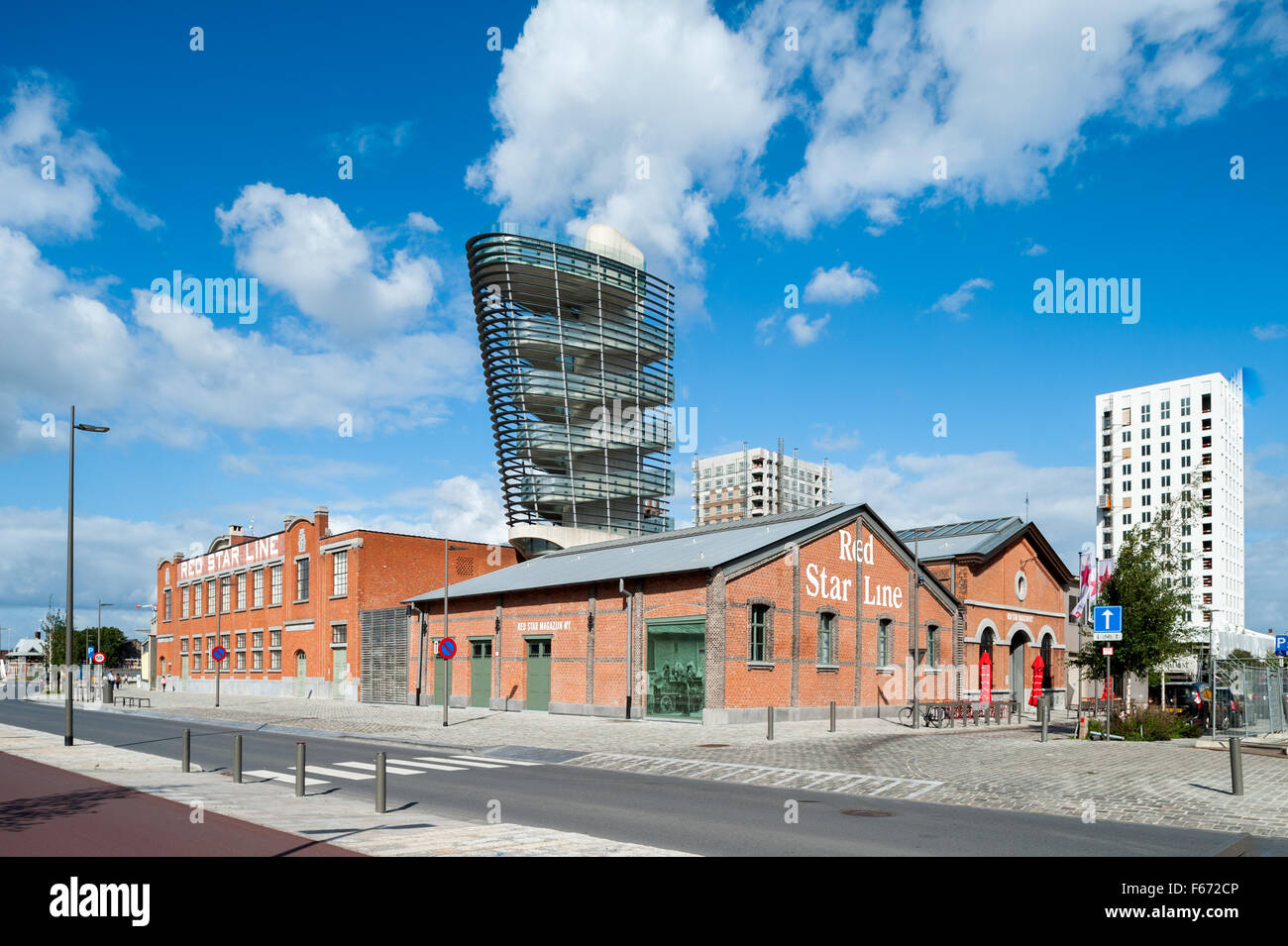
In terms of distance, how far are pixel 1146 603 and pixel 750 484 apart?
147 m

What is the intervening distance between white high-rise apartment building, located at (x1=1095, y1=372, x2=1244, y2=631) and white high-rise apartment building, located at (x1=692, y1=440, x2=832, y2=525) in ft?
174

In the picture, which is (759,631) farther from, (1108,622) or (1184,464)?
(1184,464)

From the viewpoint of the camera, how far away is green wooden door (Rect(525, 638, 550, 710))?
3722 centimetres

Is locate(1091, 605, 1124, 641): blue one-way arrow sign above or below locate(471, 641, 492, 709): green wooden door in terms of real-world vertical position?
above

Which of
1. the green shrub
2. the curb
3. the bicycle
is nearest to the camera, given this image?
the curb

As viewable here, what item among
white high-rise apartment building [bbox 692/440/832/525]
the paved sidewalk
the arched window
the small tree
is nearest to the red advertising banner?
the arched window

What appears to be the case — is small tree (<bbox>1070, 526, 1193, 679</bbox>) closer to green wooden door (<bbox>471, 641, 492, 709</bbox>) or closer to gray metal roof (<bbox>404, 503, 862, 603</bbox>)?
gray metal roof (<bbox>404, 503, 862, 603</bbox>)

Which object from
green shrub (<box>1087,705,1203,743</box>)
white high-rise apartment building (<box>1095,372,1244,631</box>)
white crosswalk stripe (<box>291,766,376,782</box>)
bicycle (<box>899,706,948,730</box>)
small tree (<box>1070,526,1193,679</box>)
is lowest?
bicycle (<box>899,706,948,730</box>)

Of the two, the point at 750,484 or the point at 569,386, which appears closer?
the point at 569,386

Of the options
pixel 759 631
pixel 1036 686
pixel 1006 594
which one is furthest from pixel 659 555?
pixel 1036 686

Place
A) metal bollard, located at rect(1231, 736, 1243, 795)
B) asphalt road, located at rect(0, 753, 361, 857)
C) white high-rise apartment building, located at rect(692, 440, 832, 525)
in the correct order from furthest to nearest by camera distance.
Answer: white high-rise apartment building, located at rect(692, 440, 832, 525) → metal bollard, located at rect(1231, 736, 1243, 795) → asphalt road, located at rect(0, 753, 361, 857)

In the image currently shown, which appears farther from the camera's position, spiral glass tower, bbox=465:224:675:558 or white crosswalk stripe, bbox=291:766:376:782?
spiral glass tower, bbox=465:224:675:558

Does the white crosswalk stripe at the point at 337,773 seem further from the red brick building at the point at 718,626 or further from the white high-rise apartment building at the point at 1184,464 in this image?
the white high-rise apartment building at the point at 1184,464

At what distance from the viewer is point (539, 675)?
1483 inches
